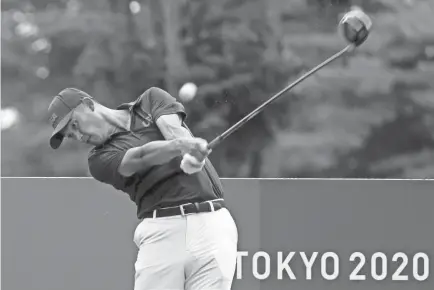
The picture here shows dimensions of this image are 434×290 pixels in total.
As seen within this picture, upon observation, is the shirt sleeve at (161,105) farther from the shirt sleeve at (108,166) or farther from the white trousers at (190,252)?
Result: the white trousers at (190,252)

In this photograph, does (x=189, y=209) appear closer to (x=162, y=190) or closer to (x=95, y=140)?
(x=162, y=190)

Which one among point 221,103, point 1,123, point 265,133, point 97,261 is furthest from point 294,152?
point 1,123

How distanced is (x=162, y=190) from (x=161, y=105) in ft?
0.83

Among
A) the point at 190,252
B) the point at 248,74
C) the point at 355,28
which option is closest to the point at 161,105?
the point at 190,252

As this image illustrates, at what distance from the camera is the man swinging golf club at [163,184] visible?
2.43 meters

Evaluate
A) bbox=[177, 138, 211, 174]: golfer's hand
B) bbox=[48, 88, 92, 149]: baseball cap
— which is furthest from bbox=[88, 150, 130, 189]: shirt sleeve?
bbox=[177, 138, 211, 174]: golfer's hand

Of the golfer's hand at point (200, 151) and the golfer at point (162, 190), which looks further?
the golfer at point (162, 190)

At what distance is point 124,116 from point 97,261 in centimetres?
125

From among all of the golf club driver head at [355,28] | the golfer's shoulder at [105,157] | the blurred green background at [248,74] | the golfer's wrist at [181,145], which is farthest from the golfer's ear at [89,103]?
the blurred green background at [248,74]

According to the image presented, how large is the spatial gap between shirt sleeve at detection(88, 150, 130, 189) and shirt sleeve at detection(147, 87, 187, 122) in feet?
0.51

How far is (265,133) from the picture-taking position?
3.82 metres

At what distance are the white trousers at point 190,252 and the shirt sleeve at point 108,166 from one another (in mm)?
162

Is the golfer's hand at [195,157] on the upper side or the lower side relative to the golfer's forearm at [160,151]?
lower

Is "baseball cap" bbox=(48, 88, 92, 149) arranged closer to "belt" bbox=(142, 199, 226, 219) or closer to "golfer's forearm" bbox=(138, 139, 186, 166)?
"golfer's forearm" bbox=(138, 139, 186, 166)
